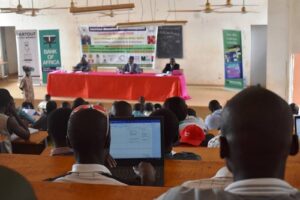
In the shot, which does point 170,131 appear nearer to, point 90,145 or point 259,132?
point 90,145

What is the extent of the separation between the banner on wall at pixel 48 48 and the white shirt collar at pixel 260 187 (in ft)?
41.2

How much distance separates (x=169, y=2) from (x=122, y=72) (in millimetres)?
3045

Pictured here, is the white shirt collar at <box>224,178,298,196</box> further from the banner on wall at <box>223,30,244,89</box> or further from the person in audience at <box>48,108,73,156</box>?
the banner on wall at <box>223,30,244,89</box>

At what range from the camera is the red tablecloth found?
10.0 metres

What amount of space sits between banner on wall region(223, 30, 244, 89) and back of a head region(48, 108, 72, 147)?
30.9ft

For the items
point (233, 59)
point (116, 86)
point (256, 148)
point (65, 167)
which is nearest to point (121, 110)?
point (65, 167)

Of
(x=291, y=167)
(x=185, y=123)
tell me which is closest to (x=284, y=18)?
(x=185, y=123)

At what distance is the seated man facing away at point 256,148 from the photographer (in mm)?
983

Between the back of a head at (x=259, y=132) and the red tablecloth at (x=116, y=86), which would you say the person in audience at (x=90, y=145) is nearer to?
the back of a head at (x=259, y=132)

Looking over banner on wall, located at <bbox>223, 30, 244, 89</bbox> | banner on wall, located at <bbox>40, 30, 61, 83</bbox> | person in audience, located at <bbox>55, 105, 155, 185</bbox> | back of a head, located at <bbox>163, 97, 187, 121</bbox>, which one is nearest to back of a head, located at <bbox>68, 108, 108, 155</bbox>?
person in audience, located at <bbox>55, 105, 155, 185</bbox>

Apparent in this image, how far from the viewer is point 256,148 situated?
3.30 ft

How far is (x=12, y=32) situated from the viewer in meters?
15.1

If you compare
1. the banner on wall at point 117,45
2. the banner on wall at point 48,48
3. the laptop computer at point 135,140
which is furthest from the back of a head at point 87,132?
the banner on wall at point 48,48

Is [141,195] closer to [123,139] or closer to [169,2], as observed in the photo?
[123,139]
